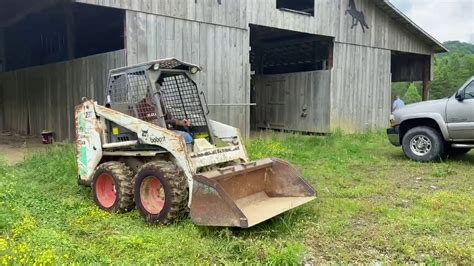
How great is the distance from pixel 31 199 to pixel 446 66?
56.3 m

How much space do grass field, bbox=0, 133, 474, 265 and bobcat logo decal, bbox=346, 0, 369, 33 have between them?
8.30 meters

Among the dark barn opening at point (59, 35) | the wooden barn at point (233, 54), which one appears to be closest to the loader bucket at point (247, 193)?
the wooden barn at point (233, 54)

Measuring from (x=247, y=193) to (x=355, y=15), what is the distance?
11178mm

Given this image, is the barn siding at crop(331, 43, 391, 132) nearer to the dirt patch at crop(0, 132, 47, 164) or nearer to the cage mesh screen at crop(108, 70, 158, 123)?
the dirt patch at crop(0, 132, 47, 164)

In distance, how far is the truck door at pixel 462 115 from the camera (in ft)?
26.9

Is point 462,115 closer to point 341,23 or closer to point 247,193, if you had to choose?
point 247,193

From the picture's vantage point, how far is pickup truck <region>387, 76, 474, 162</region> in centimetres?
828

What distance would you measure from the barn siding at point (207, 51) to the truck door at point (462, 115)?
5235 millimetres

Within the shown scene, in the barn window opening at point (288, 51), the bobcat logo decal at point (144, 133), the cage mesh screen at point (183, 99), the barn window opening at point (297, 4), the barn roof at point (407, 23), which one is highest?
the barn window opening at point (297, 4)

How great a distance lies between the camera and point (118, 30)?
48.1ft

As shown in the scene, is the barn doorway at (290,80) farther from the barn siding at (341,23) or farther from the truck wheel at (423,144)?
the truck wheel at (423,144)

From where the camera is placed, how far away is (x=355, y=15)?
14375mm

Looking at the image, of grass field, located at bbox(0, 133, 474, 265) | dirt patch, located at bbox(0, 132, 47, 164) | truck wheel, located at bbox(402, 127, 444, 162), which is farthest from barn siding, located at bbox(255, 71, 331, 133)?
dirt patch, located at bbox(0, 132, 47, 164)

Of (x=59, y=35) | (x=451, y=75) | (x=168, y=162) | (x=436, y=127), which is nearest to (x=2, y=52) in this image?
(x=59, y=35)
